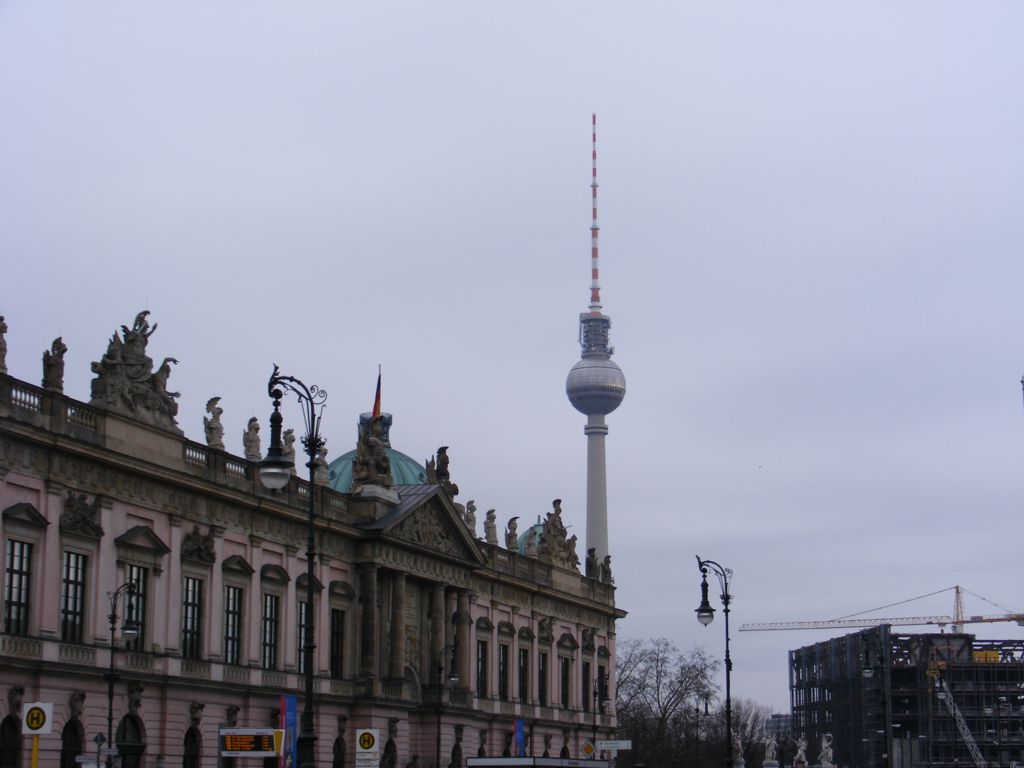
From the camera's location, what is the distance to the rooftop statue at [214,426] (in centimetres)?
6881

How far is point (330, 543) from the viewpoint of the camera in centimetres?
7744

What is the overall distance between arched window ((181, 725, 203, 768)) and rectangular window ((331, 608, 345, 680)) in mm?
12347

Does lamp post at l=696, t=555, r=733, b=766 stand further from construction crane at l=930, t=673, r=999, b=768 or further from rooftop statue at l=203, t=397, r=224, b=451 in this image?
construction crane at l=930, t=673, r=999, b=768

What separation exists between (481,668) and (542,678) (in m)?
10.7

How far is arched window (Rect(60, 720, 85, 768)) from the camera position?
190 feet

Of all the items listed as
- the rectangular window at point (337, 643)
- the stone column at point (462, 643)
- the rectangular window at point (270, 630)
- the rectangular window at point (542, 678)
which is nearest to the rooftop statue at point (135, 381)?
the rectangular window at point (270, 630)

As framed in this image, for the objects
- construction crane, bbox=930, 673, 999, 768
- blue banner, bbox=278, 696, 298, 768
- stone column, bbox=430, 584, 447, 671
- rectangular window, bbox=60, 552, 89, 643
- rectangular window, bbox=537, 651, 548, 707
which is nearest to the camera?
rectangular window, bbox=60, 552, 89, 643

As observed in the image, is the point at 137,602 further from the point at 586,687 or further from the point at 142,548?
the point at 586,687

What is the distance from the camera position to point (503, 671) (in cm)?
9688

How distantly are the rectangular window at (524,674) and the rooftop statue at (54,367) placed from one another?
47.2 m

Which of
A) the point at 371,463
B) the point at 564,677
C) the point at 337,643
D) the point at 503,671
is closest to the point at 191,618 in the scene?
the point at 337,643

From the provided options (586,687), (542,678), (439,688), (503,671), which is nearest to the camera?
(439,688)

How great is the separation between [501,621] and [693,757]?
221 feet

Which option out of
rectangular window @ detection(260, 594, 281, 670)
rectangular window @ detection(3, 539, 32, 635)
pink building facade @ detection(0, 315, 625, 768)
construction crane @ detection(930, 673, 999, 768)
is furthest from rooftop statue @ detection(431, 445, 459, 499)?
construction crane @ detection(930, 673, 999, 768)
